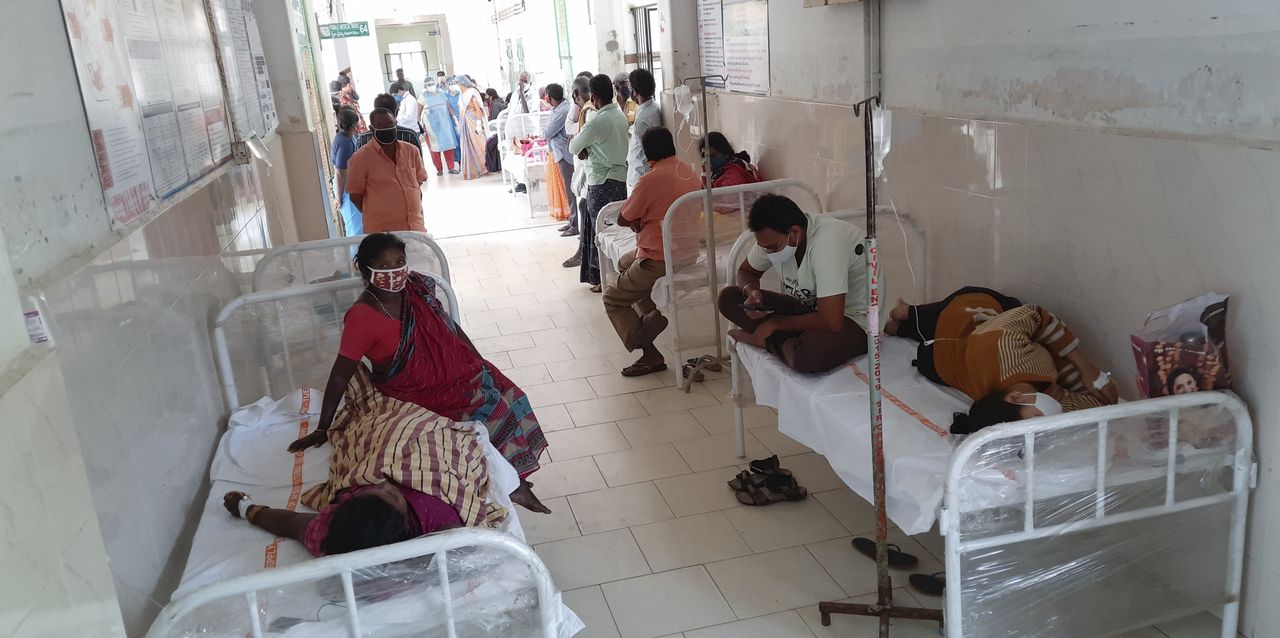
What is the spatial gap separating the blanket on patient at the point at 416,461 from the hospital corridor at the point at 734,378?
0.04 ft

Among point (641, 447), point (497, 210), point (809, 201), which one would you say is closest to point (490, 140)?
point (497, 210)

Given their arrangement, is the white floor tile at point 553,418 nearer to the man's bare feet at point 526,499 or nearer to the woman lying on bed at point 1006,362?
the man's bare feet at point 526,499

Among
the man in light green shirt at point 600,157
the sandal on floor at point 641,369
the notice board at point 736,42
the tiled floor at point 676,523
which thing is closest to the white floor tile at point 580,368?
the tiled floor at point 676,523

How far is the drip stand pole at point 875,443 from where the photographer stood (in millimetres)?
2500

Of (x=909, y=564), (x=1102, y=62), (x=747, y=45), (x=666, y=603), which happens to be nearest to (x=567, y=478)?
(x=666, y=603)

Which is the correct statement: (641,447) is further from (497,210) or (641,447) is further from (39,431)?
(497,210)

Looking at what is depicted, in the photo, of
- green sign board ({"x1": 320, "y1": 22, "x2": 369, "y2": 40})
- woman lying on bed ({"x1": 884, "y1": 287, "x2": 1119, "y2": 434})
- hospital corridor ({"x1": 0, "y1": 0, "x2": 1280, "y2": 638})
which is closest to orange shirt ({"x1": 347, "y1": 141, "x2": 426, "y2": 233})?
hospital corridor ({"x1": 0, "y1": 0, "x2": 1280, "y2": 638})

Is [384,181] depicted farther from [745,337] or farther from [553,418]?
[745,337]

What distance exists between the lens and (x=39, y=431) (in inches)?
49.4

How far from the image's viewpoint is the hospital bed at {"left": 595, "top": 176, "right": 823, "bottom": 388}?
4.89 meters

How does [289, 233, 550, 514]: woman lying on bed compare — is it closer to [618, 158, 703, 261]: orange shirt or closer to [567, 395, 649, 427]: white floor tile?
[567, 395, 649, 427]: white floor tile

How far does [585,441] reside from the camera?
175 inches

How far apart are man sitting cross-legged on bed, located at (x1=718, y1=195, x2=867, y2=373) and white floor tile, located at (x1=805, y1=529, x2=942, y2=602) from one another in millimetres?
635

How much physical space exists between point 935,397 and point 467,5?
23.4 m
